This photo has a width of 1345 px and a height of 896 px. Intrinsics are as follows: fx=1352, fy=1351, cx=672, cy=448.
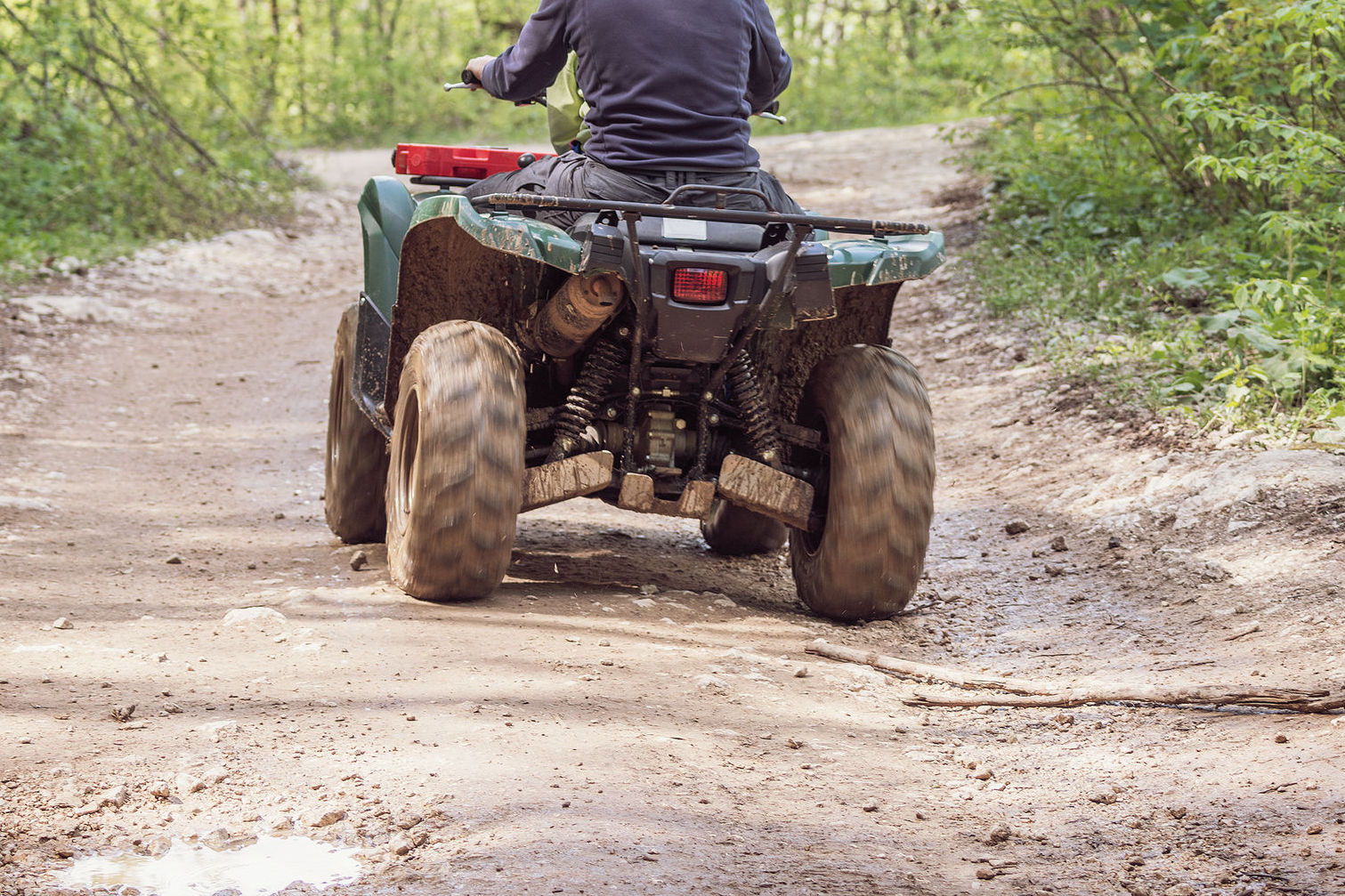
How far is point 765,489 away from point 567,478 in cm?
62

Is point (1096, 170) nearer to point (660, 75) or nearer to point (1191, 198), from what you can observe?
point (1191, 198)

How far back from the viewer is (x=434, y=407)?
12.7 feet

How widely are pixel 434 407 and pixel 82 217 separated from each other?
10.6 meters

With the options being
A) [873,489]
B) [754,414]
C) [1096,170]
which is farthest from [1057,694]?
[1096,170]

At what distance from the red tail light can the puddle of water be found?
70.5 inches

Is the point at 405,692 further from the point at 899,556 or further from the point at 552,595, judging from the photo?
the point at 899,556

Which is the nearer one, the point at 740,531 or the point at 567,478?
the point at 567,478

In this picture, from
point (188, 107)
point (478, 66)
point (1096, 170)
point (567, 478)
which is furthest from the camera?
point (188, 107)

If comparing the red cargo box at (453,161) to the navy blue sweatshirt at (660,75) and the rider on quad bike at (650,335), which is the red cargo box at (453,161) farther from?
the navy blue sweatshirt at (660,75)

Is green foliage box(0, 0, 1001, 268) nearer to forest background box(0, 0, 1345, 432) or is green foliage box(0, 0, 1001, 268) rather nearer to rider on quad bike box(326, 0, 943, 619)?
forest background box(0, 0, 1345, 432)

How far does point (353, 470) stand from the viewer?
16.8 feet

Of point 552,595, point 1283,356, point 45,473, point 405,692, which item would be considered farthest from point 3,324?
point 1283,356

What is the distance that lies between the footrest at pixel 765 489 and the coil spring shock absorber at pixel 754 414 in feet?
0.31

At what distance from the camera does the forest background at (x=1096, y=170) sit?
607 centimetres
